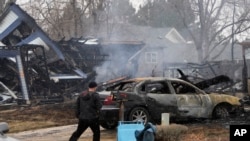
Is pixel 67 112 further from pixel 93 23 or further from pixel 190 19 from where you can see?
pixel 190 19

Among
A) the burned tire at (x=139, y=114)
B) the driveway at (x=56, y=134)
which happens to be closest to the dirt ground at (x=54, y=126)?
the driveway at (x=56, y=134)

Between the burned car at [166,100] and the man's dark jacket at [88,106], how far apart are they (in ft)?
9.84

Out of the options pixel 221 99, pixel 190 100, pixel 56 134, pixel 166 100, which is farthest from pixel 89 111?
pixel 221 99

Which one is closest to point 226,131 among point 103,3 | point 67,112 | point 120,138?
point 120,138

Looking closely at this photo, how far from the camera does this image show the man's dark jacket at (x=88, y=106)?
10.3 m

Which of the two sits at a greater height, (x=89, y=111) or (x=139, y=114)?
(x=89, y=111)

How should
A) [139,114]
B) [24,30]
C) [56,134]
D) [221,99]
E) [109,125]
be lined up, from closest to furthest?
[56,134]
[139,114]
[109,125]
[221,99]
[24,30]

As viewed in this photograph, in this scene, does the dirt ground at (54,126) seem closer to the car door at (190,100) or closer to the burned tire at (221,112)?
the car door at (190,100)

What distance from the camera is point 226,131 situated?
1237 centimetres

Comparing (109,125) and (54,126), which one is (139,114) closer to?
(109,125)

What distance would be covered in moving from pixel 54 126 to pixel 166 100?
155 inches

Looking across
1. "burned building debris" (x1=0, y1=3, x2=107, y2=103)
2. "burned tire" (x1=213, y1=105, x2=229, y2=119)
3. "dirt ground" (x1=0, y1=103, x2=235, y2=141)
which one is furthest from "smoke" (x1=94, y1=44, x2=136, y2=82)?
"burned tire" (x1=213, y1=105, x2=229, y2=119)

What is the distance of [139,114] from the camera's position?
1361cm

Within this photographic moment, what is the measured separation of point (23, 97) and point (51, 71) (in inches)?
169
